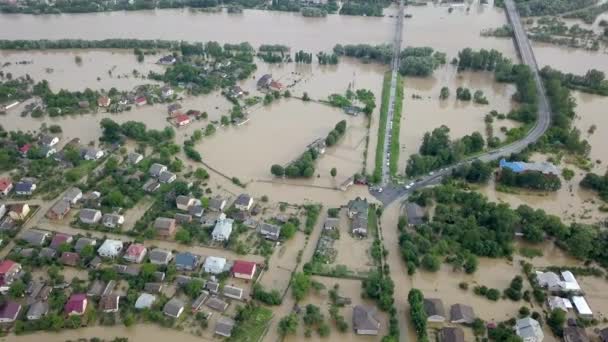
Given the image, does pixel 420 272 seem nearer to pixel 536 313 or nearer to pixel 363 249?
pixel 363 249

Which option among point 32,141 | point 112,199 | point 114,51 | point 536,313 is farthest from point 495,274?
point 114,51

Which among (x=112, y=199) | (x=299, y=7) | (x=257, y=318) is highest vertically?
(x=299, y=7)

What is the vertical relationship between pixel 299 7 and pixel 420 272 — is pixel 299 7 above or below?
above

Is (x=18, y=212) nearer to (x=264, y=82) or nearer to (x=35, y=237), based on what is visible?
(x=35, y=237)

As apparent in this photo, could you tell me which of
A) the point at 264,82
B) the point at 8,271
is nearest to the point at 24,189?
the point at 8,271

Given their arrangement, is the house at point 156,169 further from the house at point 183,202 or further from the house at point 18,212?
the house at point 18,212

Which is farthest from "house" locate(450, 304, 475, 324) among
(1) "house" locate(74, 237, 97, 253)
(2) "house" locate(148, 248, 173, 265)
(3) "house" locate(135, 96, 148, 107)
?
(3) "house" locate(135, 96, 148, 107)

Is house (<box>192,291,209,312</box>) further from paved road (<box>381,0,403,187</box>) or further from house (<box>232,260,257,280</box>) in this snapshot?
paved road (<box>381,0,403,187</box>)

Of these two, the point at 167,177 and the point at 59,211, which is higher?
the point at 167,177
